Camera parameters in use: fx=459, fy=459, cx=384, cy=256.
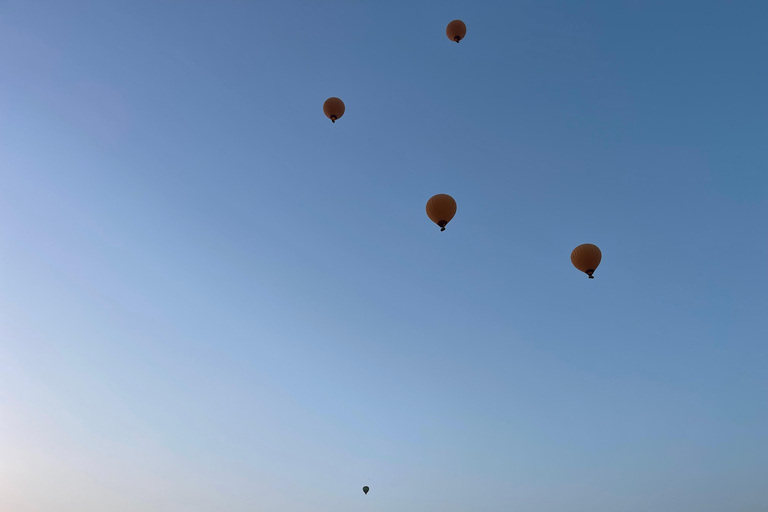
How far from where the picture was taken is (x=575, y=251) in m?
22.7

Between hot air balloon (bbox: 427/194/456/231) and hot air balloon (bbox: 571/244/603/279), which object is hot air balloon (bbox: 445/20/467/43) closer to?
hot air balloon (bbox: 427/194/456/231)

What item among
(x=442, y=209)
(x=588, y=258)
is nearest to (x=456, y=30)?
(x=442, y=209)

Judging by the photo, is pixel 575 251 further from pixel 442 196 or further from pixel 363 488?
pixel 363 488

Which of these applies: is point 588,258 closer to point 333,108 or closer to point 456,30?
point 456,30

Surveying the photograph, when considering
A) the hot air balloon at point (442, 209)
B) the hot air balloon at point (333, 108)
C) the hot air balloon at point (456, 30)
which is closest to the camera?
the hot air balloon at point (442, 209)

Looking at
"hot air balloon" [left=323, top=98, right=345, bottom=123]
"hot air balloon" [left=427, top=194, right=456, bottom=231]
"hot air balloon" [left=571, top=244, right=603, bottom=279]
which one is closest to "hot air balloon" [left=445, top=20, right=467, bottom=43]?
"hot air balloon" [left=323, top=98, right=345, bottom=123]

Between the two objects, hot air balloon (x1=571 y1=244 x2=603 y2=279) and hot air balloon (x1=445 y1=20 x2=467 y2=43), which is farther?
hot air balloon (x1=445 y1=20 x2=467 y2=43)

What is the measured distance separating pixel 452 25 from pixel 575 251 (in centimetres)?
1393

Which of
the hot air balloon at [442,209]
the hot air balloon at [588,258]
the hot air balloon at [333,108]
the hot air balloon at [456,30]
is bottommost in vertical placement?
the hot air balloon at [588,258]

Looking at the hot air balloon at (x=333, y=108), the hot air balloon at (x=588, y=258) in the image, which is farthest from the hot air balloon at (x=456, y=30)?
the hot air balloon at (x=588, y=258)

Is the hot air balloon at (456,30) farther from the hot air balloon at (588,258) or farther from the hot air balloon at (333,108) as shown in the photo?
the hot air balloon at (588,258)

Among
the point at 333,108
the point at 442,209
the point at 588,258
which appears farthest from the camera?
the point at 333,108

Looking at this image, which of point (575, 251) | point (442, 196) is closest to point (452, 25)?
point (442, 196)

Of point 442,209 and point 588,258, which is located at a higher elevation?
point 442,209
